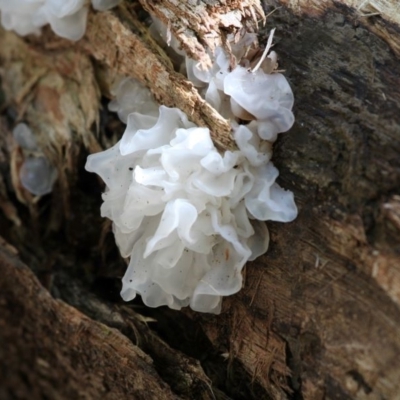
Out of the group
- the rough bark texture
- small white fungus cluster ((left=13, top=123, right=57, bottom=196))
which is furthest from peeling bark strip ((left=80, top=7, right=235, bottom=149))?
small white fungus cluster ((left=13, top=123, right=57, bottom=196))

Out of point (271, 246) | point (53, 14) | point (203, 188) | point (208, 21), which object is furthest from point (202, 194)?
point (53, 14)

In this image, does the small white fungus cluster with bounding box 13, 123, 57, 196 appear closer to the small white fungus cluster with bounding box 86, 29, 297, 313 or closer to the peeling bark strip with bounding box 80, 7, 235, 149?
the peeling bark strip with bounding box 80, 7, 235, 149

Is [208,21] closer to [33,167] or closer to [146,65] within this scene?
[146,65]

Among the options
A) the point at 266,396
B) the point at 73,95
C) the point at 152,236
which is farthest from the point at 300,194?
the point at 73,95

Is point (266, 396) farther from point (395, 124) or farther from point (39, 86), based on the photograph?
point (39, 86)

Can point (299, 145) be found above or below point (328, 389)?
above

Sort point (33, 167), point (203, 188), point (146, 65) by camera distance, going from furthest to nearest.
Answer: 1. point (33, 167)
2. point (146, 65)
3. point (203, 188)
